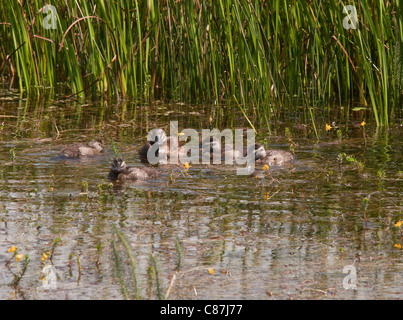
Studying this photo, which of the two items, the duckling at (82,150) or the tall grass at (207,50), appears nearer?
the duckling at (82,150)

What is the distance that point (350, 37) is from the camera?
9609 mm

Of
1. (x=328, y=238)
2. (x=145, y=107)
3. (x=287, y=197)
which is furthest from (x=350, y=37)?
(x=328, y=238)

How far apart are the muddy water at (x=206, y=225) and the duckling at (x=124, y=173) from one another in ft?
0.35

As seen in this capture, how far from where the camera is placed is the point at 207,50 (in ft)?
31.1

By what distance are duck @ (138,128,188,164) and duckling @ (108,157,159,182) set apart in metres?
0.88

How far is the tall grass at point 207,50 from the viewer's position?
9.04m

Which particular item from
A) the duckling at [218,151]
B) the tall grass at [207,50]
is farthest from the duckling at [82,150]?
the tall grass at [207,50]

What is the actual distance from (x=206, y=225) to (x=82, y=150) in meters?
2.61

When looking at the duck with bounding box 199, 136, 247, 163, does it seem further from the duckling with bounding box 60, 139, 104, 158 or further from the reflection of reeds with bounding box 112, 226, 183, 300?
the reflection of reeds with bounding box 112, 226, 183, 300

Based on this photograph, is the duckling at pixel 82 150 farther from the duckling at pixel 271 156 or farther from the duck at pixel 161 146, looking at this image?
the duckling at pixel 271 156

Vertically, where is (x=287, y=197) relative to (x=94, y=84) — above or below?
below

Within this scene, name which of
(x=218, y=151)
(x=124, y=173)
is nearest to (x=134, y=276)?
(x=124, y=173)
